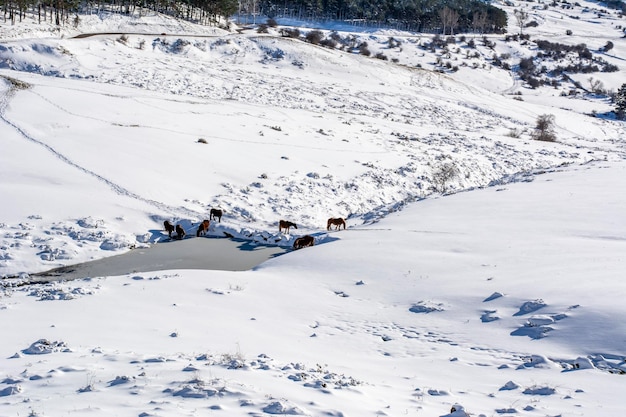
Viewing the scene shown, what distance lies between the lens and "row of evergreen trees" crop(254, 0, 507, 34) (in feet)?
412

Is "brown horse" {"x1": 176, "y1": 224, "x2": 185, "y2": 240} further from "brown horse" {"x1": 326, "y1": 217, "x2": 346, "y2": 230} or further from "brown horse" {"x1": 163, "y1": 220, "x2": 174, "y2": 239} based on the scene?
"brown horse" {"x1": 326, "y1": 217, "x2": 346, "y2": 230}

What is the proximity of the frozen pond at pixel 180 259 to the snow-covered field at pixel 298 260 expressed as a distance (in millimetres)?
639

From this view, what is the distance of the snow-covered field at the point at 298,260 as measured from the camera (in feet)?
24.8

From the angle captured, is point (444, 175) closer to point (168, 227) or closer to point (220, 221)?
point (220, 221)

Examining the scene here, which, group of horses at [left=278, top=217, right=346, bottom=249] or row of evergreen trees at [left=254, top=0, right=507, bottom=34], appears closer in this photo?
group of horses at [left=278, top=217, right=346, bottom=249]

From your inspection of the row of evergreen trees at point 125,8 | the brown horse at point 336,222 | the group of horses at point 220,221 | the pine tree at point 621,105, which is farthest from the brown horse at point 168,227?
the pine tree at point 621,105

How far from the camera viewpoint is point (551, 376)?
830 cm

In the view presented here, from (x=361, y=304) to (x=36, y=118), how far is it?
22604 millimetres

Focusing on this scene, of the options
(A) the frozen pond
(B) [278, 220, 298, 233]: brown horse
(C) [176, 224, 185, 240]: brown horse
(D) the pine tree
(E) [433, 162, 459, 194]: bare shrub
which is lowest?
(A) the frozen pond

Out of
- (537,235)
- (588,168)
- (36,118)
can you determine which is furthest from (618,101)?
(36,118)

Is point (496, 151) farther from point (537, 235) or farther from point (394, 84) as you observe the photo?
point (394, 84)

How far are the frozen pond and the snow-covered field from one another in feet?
2.10

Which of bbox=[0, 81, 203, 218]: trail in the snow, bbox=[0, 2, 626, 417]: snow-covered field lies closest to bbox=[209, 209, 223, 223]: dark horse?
bbox=[0, 2, 626, 417]: snow-covered field

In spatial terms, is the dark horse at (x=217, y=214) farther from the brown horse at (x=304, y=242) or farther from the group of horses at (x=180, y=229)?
the brown horse at (x=304, y=242)
